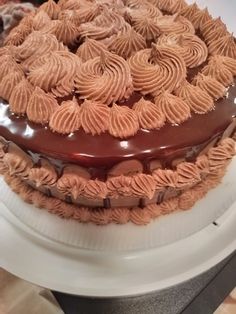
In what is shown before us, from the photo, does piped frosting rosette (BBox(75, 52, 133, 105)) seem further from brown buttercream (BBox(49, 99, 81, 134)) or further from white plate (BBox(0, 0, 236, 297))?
white plate (BBox(0, 0, 236, 297))

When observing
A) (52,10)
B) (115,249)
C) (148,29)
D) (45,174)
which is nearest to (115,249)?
(115,249)

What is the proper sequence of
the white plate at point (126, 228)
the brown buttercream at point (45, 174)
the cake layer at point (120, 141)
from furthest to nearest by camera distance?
the white plate at point (126, 228) → the brown buttercream at point (45, 174) → the cake layer at point (120, 141)

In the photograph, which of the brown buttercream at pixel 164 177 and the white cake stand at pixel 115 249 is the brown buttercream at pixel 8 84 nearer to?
the white cake stand at pixel 115 249

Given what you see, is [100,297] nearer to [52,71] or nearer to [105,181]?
[105,181]

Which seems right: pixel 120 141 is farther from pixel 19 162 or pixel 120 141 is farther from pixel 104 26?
pixel 104 26

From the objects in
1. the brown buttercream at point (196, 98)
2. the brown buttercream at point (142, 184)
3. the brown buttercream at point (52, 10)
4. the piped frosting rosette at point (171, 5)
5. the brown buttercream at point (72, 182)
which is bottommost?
the brown buttercream at point (72, 182)

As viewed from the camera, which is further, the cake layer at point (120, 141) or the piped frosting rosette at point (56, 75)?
the piped frosting rosette at point (56, 75)

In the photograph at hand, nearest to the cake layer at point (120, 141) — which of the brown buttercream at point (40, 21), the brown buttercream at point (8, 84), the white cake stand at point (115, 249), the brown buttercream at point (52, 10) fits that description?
the brown buttercream at point (8, 84)

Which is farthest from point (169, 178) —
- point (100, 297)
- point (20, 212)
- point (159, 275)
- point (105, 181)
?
point (20, 212)
